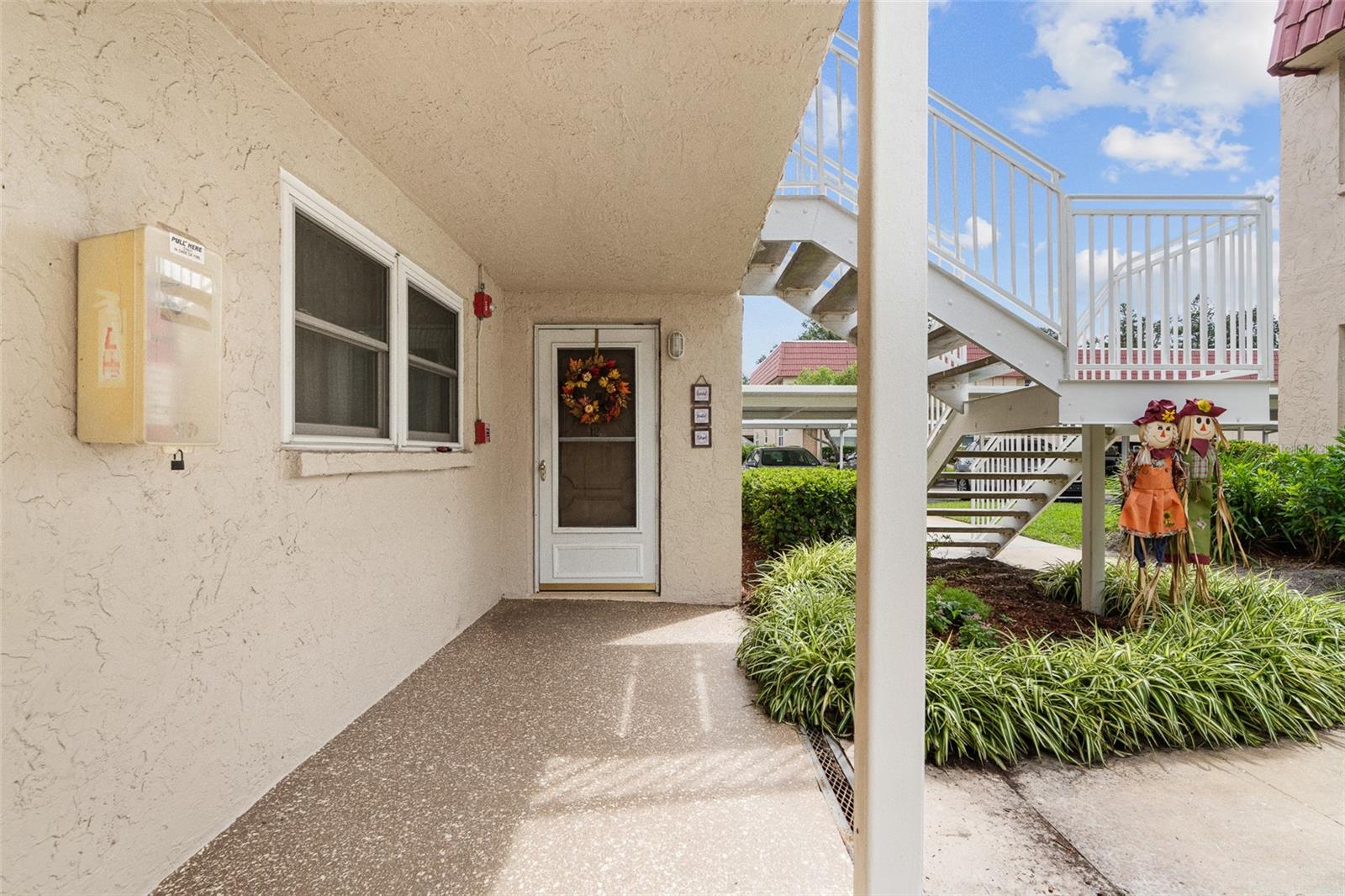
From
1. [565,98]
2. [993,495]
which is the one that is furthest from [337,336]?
[993,495]

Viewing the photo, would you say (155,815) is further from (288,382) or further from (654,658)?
(654,658)

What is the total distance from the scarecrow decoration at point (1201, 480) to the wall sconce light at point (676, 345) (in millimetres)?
3131

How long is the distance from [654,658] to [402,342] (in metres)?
2.20

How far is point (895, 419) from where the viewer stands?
1.37 meters

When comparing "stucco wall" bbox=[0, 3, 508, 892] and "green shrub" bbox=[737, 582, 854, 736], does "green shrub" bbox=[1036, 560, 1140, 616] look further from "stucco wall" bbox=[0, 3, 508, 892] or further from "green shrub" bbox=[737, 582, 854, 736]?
"stucco wall" bbox=[0, 3, 508, 892]

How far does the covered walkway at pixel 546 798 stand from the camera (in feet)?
5.73

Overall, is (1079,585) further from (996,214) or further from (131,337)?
(131,337)

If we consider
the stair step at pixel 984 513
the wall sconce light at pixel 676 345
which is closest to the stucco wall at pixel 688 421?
the wall sconce light at pixel 676 345

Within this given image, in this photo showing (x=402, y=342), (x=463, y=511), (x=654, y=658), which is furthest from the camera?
(x=463, y=511)

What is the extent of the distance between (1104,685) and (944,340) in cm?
243

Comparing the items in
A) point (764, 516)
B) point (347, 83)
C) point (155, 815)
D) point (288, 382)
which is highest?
point (347, 83)

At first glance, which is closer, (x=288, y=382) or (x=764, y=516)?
(x=288, y=382)

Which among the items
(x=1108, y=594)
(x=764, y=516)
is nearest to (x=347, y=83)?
(x=764, y=516)

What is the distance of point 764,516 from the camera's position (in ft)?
18.8
